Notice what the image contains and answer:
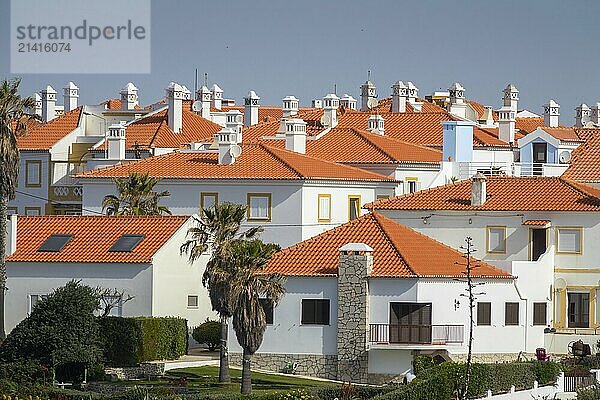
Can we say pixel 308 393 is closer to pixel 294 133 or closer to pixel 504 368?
pixel 504 368

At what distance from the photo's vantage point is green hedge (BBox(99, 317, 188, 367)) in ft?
208

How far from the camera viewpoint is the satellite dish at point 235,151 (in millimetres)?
86125

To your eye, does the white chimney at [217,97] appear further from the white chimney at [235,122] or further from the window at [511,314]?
the window at [511,314]

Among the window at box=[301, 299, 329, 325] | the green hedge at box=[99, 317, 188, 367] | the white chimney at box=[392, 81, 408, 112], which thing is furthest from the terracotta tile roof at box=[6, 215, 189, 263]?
the white chimney at box=[392, 81, 408, 112]

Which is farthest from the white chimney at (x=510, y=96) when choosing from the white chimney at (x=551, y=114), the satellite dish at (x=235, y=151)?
the satellite dish at (x=235, y=151)

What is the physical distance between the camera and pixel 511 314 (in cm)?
6725

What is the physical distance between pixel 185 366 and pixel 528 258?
52.4 ft

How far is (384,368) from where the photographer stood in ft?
211

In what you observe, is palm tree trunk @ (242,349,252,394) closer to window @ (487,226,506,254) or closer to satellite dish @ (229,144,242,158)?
window @ (487,226,506,254)

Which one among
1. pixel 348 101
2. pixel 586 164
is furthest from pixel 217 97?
pixel 586 164

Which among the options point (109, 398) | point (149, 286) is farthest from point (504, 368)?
point (149, 286)

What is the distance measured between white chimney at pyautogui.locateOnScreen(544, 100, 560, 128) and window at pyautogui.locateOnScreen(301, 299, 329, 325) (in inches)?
2651

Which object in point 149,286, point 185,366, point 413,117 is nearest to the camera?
point 185,366

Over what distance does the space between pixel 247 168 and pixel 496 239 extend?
52.3 feet
